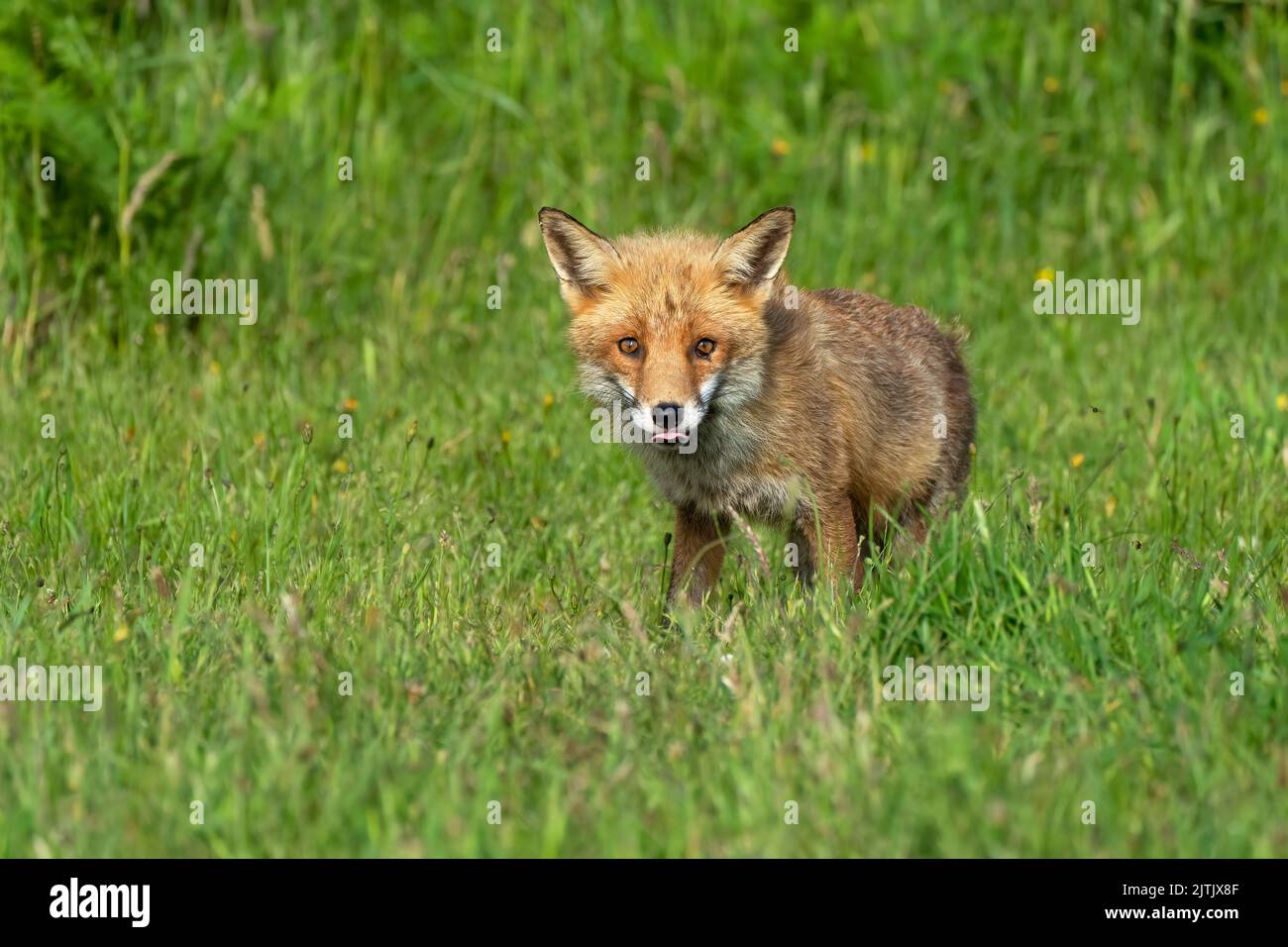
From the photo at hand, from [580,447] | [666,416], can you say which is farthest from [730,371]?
[580,447]

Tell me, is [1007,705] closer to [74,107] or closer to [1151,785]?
[1151,785]

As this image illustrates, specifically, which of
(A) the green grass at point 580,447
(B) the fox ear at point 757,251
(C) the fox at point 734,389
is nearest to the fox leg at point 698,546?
(C) the fox at point 734,389

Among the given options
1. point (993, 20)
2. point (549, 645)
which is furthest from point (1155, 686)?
point (993, 20)

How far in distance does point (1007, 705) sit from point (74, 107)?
214 inches

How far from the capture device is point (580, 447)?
6.94 m

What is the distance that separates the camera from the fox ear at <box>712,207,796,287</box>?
555 cm

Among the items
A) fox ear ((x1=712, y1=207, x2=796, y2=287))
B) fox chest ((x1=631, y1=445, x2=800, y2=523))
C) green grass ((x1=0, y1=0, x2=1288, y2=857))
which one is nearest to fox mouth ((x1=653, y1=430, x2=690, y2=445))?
fox chest ((x1=631, y1=445, x2=800, y2=523))

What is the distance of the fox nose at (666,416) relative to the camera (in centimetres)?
516

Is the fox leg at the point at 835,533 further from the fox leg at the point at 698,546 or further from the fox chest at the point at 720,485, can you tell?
the fox leg at the point at 698,546

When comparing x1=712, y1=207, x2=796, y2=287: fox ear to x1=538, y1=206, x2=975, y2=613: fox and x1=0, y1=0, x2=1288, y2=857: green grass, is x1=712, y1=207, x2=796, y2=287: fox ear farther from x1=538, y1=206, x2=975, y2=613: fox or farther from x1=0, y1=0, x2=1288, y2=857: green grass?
x1=0, y1=0, x2=1288, y2=857: green grass

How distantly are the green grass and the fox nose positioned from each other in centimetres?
59

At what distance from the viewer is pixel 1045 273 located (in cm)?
885

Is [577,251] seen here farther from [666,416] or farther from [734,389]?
[666,416]

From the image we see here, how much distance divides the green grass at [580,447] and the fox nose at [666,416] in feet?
1.95
